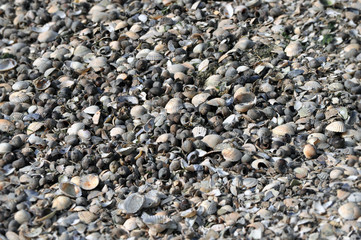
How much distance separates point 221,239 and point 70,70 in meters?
1.74

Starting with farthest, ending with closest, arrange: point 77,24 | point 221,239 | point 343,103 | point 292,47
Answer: point 77,24 < point 292,47 < point 343,103 < point 221,239

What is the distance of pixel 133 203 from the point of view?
2848 millimetres

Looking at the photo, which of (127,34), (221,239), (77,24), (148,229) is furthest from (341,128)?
(77,24)

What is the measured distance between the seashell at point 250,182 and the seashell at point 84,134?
97 centimetres

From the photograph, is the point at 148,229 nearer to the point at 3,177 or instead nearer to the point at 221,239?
the point at 221,239

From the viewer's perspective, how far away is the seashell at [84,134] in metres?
3.29

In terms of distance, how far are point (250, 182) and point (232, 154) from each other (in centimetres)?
19

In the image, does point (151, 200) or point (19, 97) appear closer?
point (151, 200)

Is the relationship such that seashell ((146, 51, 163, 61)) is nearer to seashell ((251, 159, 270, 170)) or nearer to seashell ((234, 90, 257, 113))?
seashell ((234, 90, 257, 113))

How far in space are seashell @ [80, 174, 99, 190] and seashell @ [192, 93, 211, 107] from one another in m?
0.78

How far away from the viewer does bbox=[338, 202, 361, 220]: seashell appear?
265cm

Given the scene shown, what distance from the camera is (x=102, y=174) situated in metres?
3.07

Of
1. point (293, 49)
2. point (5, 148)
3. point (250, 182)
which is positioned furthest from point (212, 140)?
point (5, 148)

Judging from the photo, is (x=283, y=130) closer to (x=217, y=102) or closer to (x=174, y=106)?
(x=217, y=102)
